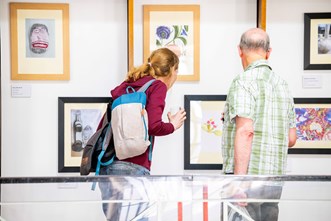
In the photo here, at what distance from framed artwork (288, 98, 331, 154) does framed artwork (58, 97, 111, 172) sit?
4.76 feet

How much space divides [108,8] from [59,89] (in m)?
0.70

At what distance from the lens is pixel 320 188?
1451mm

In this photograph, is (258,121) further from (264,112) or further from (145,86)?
(145,86)

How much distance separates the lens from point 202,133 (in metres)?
3.22

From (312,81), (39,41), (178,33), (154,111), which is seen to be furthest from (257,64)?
(39,41)

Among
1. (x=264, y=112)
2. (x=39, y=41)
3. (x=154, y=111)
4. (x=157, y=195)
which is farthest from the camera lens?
(x=39, y=41)

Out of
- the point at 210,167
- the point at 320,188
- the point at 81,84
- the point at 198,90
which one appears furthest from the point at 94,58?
the point at 320,188

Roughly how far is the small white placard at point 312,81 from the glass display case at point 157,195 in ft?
6.25

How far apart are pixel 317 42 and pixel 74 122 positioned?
189 centimetres

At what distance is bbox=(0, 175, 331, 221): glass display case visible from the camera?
4.71 feet

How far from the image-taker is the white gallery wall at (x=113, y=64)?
3.20m

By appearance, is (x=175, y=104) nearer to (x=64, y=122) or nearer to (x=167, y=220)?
(x=64, y=122)

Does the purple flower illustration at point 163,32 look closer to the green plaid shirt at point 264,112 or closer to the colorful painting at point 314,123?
the colorful painting at point 314,123

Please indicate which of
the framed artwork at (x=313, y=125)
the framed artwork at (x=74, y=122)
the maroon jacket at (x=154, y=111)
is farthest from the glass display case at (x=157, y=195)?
the framed artwork at (x=313, y=125)
